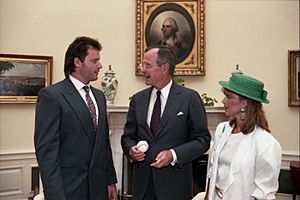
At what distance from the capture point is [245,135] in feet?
7.42

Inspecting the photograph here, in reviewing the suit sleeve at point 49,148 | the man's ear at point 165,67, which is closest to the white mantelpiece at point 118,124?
the man's ear at point 165,67

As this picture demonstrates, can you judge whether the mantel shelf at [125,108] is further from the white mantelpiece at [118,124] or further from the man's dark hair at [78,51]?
the man's dark hair at [78,51]

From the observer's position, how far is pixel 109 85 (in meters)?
5.02

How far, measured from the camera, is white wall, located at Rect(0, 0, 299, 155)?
16.7 ft

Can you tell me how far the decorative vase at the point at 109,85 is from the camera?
16.5ft

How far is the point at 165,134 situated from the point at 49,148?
71 centimetres

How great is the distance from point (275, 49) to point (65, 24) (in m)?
2.60

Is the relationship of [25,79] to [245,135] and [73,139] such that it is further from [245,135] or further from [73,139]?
[245,135]

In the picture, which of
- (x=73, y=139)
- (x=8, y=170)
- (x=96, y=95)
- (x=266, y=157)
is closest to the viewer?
(x=266, y=157)

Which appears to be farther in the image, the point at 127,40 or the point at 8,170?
the point at 127,40

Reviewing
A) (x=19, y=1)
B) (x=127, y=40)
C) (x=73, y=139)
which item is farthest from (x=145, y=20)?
(x=73, y=139)

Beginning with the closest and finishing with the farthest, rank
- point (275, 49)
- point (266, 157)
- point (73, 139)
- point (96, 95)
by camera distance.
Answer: point (266, 157) < point (73, 139) < point (96, 95) < point (275, 49)

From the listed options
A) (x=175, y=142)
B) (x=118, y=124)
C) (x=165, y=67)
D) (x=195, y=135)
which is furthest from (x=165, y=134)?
(x=118, y=124)

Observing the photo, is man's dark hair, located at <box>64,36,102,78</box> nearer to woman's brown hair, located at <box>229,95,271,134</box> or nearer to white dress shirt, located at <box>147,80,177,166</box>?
white dress shirt, located at <box>147,80,177,166</box>
